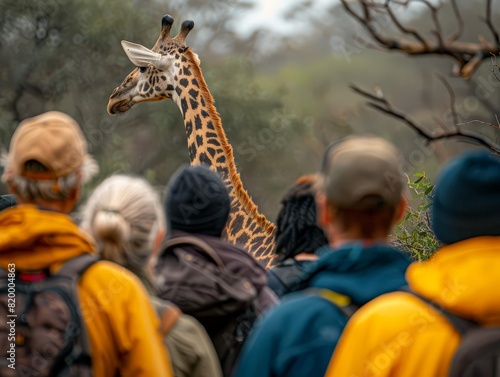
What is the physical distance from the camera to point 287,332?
2.32m

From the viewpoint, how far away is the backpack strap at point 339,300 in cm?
232

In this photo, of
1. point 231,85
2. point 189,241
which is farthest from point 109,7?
point 189,241

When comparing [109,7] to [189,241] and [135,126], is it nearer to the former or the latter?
[135,126]

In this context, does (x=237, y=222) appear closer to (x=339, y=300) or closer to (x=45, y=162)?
(x=45, y=162)

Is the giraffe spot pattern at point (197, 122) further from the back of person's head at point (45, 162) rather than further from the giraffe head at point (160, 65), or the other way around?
the back of person's head at point (45, 162)

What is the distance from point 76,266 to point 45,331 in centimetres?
15

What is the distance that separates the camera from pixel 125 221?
8.81ft

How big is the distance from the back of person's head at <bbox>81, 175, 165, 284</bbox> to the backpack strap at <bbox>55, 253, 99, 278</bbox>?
173mm

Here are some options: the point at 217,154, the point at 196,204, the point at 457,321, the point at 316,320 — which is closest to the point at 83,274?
the point at 316,320

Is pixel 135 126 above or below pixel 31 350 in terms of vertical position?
below

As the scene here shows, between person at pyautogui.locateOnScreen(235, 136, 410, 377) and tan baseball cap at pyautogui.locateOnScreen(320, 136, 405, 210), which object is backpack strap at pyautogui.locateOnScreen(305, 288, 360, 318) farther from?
tan baseball cap at pyautogui.locateOnScreen(320, 136, 405, 210)

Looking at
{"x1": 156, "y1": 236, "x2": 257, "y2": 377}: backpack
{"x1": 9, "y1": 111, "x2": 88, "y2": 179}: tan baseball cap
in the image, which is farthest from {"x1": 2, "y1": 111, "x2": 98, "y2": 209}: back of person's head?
{"x1": 156, "y1": 236, "x2": 257, "y2": 377}: backpack

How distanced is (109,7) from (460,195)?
15234mm

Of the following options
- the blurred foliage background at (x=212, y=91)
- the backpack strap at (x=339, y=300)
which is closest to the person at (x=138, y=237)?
the backpack strap at (x=339, y=300)
